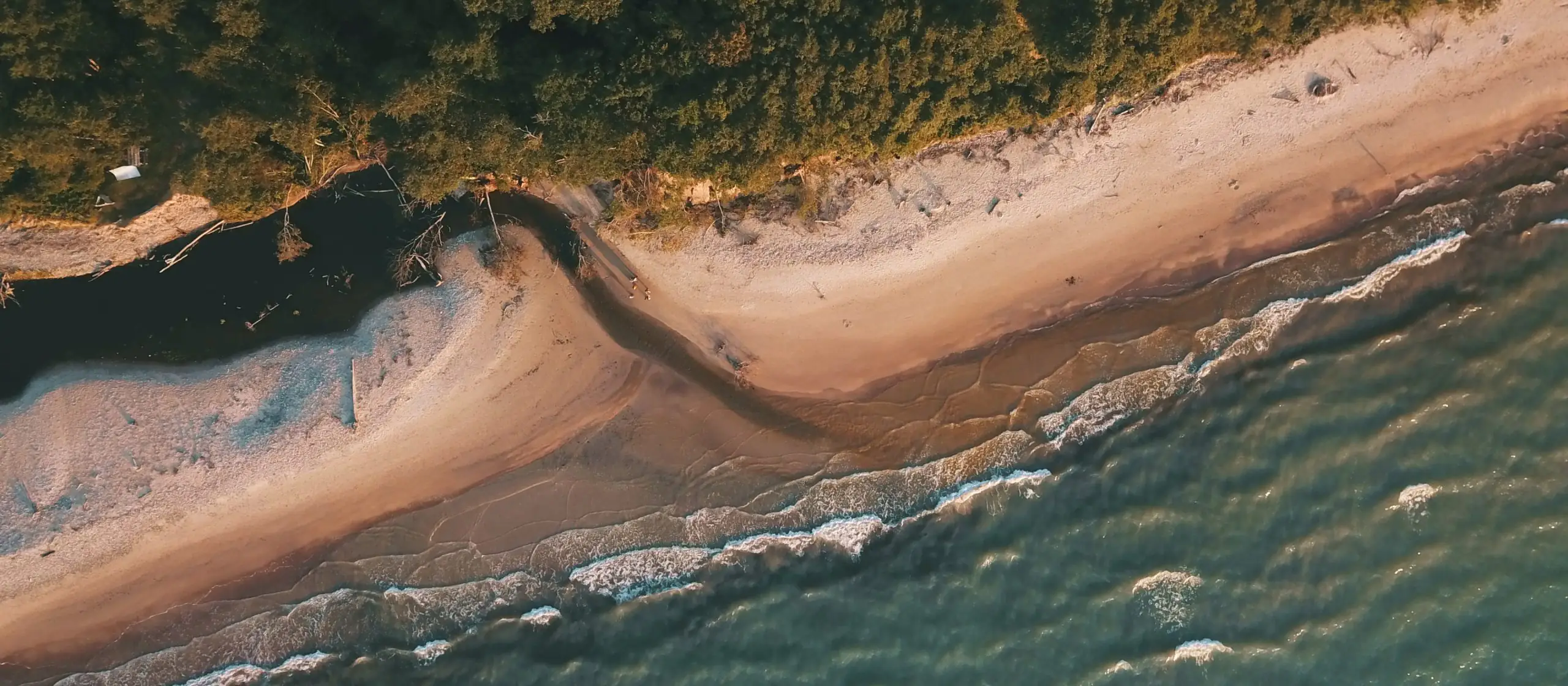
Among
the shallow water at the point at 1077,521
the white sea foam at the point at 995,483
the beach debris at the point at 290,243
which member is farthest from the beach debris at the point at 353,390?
the white sea foam at the point at 995,483

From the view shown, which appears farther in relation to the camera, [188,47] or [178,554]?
[178,554]

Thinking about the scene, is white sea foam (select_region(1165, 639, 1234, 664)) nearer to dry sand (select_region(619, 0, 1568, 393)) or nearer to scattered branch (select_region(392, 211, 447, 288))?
dry sand (select_region(619, 0, 1568, 393))

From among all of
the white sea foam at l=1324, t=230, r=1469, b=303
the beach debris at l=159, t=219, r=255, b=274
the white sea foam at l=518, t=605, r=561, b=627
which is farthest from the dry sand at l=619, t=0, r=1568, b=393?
the beach debris at l=159, t=219, r=255, b=274

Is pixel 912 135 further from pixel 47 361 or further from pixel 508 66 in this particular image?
pixel 47 361

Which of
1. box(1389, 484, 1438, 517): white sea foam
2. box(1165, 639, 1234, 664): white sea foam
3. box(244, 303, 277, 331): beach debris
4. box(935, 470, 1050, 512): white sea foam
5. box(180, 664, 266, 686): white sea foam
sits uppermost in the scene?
box(244, 303, 277, 331): beach debris

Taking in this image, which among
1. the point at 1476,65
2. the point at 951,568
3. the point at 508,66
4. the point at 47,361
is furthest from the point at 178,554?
the point at 1476,65

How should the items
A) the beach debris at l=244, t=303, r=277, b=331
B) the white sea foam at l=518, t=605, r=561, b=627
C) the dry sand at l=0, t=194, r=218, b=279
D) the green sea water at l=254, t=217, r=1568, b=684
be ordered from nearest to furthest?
the dry sand at l=0, t=194, r=218, b=279, the beach debris at l=244, t=303, r=277, b=331, the green sea water at l=254, t=217, r=1568, b=684, the white sea foam at l=518, t=605, r=561, b=627

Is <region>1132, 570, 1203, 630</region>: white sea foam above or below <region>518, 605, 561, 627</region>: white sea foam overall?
below

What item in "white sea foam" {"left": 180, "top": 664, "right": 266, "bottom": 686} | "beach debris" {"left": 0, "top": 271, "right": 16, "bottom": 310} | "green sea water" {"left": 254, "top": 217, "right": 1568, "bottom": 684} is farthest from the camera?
"green sea water" {"left": 254, "top": 217, "right": 1568, "bottom": 684}
